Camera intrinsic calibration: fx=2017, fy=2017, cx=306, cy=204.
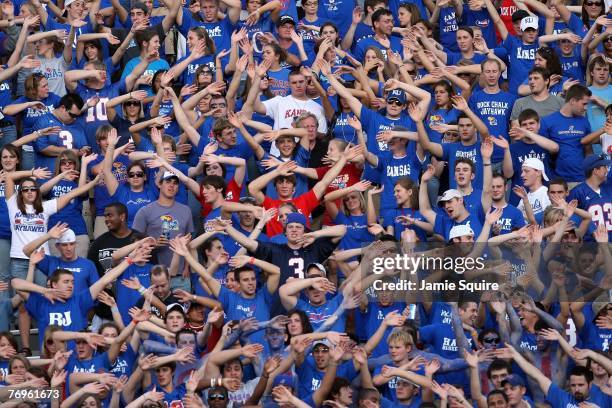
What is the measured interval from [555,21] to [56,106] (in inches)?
232

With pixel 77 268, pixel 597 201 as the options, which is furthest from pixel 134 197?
pixel 597 201

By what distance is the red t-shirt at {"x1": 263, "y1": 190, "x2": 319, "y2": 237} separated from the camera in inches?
806

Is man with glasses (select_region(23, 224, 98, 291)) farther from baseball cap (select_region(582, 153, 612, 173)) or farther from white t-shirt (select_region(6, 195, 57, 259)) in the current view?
baseball cap (select_region(582, 153, 612, 173))

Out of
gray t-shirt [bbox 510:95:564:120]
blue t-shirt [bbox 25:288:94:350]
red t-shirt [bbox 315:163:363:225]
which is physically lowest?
blue t-shirt [bbox 25:288:94:350]

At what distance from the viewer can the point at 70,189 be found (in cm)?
2133

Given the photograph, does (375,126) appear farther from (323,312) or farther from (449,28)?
(323,312)

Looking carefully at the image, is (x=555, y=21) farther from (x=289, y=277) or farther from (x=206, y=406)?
(x=206, y=406)

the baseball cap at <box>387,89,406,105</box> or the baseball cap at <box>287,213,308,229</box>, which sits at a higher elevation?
the baseball cap at <box>387,89,406,105</box>

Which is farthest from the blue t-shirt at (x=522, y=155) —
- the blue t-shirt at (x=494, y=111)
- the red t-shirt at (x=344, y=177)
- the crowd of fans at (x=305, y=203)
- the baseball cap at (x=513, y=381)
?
the baseball cap at (x=513, y=381)

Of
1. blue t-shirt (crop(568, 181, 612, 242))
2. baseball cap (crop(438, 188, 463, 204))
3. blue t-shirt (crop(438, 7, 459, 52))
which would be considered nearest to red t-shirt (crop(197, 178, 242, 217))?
baseball cap (crop(438, 188, 463, 204))

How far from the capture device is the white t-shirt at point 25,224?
2055 cm

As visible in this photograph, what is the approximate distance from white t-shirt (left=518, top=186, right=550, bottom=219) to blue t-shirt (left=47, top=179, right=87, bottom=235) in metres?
4.56

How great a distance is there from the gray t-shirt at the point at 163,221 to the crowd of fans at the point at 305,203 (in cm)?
2

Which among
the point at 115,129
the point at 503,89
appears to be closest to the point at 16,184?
the point at 115,129
